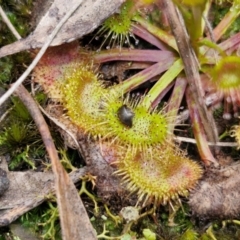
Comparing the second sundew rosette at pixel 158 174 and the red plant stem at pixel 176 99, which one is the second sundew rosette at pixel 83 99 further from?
the red plant stem at pixel 176 99

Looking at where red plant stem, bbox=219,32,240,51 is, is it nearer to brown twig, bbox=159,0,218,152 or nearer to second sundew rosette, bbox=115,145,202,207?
brown twig, bbox=159,0,218,152

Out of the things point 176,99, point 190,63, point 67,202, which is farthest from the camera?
point 176,99

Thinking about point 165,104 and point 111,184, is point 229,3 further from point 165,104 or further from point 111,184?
point 111,184

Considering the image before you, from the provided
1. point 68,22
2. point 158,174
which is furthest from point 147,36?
point 158,174

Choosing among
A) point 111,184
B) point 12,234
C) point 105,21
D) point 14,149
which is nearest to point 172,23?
point 105,21

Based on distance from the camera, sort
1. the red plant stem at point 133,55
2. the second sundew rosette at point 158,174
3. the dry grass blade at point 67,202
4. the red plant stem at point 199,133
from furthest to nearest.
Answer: the red plant stem at point 133,55 < the red plant stem at point 199,133 < the second sundew rosette at point 158,174 < the dry grass blade at point 67,202

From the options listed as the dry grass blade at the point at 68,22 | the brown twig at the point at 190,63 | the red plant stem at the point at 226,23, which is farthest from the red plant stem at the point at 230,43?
the dry grass blade at the point at 68,22

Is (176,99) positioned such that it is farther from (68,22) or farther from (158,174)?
(68,22)
